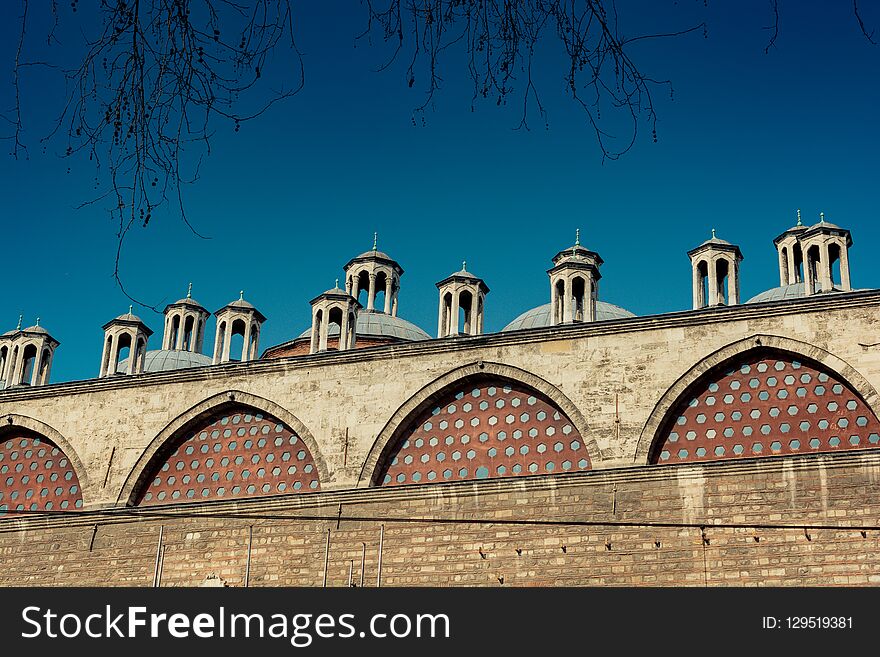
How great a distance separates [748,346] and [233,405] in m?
7.38

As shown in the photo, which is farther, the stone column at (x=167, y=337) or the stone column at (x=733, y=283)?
the stone column at (x=167, y=337)

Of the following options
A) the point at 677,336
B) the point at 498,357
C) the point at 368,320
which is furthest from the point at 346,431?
the point at 368,320

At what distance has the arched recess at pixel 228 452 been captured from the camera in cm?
1872

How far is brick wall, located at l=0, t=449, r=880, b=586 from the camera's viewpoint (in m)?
15.3

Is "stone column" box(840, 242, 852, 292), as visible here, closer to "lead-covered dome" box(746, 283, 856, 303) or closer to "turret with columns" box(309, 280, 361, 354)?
"lead-covered dome" box(746, 283, 856, 303)

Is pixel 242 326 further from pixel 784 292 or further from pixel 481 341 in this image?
pixel 784 292

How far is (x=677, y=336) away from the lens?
58.0 ft

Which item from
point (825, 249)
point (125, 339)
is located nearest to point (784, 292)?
point (825, 249)

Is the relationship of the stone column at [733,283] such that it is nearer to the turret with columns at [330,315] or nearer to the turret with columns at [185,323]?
the turret with columns at [330,315]

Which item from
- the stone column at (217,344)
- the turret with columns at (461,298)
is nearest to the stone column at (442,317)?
the turret with columns at (461,298)

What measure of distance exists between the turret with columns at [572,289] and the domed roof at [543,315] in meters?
4.96

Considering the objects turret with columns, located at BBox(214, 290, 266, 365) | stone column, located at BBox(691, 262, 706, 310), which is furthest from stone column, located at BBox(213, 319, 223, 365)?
stone column, located at BBox(691, 262, 706, 310)

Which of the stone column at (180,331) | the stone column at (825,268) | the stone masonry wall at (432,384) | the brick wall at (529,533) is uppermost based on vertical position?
the stone column at (180,331)

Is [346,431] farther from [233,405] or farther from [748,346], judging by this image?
[748,346]
